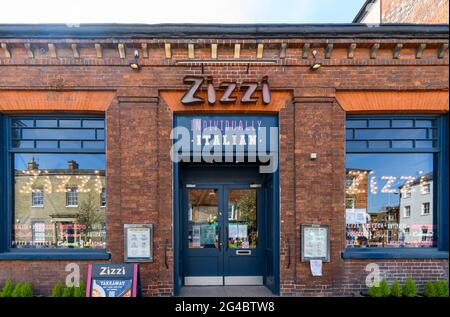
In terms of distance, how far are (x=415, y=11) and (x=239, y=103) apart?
715 centimetres

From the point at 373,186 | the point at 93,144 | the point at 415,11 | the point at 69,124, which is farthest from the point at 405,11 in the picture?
the point at 69,124

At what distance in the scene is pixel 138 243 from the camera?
254 inches

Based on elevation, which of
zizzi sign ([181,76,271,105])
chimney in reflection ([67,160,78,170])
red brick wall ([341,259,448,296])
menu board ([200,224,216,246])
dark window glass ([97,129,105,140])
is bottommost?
red brick wall ([341,259,448,296])

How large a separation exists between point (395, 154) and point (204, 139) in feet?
14.0

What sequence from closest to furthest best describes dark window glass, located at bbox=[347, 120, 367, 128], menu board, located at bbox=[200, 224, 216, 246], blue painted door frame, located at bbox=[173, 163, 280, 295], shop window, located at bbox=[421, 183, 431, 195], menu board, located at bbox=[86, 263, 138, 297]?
menu board, located at bbox=[86, 263, 138, 297] → blue painted door frame, located at bbox=[173, 163, 280, 295] → dark window glass, located at bbox=[347, 120, 367, 128] → shop window, located at bbox=[421, 183, 431, 195] → menu board, located at bbox=[200, 224, 216, 246]

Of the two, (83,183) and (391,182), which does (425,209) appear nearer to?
(391,182)

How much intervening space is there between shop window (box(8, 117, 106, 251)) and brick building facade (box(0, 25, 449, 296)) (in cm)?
35

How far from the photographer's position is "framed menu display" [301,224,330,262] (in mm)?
6473

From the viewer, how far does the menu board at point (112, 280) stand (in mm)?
5789

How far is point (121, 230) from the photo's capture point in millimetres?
6520

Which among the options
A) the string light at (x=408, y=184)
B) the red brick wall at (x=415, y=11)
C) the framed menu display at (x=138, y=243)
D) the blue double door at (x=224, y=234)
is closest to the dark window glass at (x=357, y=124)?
the string light at (x=408, y=184)

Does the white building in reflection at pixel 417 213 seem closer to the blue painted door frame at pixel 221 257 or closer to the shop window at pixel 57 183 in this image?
the blue painted door frame at pixel 221 257

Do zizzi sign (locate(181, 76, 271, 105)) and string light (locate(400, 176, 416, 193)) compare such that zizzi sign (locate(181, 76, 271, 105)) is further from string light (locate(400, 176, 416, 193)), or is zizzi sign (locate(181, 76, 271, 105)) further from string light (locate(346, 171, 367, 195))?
string light (locate(400, 176, 416, 193))

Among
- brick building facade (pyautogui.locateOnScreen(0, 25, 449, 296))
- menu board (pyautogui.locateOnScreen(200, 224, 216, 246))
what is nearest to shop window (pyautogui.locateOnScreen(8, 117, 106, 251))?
brick building facade (pyautogui.locateOnScreen(0, 25, 449, 296))
